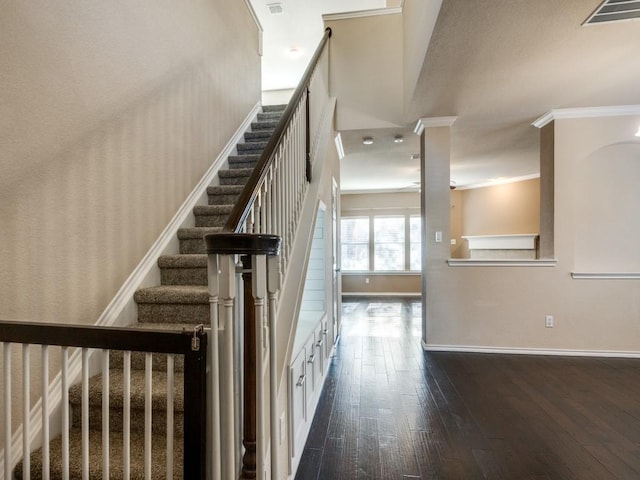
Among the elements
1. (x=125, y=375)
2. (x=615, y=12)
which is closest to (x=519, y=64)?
(x=615, y=12)

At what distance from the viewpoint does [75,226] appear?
5.46 feet

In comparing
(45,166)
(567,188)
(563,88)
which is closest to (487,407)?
(567,188)

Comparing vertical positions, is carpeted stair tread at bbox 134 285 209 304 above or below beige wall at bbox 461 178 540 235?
below

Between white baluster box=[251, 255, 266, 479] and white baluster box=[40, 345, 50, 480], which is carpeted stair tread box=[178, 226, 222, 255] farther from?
white baluster box=[251, 255, 266, 479]

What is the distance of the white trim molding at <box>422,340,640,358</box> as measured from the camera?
363 cm

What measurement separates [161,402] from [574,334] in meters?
4.25

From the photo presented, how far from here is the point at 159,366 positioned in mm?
1726

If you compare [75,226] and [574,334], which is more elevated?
[75,226]

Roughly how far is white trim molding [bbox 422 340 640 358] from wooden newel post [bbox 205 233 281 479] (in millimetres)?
3323

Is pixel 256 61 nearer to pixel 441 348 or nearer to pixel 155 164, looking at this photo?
pixel 155 164

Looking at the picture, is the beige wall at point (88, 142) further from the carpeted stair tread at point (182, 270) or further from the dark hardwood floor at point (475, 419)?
the dark hardwood floor at point (475, 419)

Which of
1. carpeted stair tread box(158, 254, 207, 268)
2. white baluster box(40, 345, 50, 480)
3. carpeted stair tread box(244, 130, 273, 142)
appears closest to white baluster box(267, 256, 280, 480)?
white baluster box(40, 345, 50, 480)

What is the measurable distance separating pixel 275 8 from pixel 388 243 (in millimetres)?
5602

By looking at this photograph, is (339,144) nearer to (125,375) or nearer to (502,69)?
(502,69)
